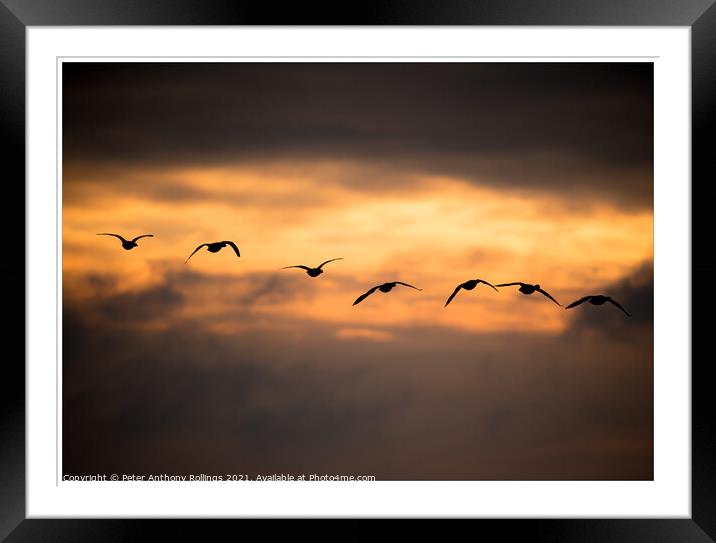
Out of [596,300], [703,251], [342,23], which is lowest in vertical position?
[596,300]

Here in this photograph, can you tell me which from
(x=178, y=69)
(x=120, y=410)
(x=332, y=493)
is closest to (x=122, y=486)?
(x=120, y=410)

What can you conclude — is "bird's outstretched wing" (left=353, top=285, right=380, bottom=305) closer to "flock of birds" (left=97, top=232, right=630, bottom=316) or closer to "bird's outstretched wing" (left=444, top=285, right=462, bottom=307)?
"flock of birds" (left=97, top=232, right=630, bottom=316)

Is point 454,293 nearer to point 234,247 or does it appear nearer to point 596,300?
point 596,300

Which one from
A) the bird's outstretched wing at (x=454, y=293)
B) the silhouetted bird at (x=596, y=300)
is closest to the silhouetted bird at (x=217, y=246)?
the bird's outstretched wing at (x=454, y=293)

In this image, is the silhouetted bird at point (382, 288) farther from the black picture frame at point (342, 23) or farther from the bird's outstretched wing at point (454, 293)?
the black picture frame at point (342, 23)

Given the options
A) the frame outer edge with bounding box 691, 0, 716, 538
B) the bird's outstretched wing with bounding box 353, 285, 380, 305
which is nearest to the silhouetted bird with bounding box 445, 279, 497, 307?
the bird's outstretched wing with bounding box 353, 285, 380, 305

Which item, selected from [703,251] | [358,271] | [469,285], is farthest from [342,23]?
[703,251]

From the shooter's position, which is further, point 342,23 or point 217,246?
point 217,246

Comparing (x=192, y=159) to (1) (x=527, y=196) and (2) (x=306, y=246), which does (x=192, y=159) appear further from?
(1) (x=527, y=196)
